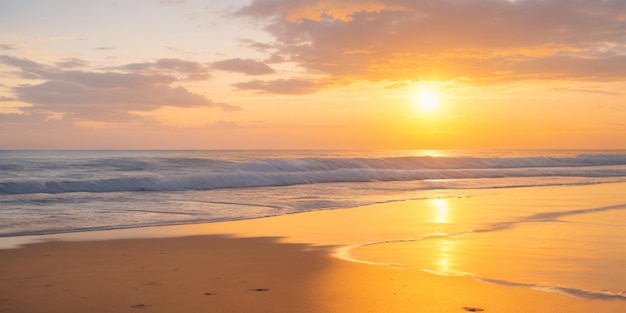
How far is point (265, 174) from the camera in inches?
1313

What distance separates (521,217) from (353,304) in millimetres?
9157

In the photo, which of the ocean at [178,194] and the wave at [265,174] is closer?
the ocean at [178,194]

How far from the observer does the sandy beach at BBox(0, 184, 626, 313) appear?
6.00 metres

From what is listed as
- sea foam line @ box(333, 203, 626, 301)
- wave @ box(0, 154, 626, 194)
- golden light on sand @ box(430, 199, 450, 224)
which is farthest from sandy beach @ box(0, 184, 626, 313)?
wave @ box(0, 154, 626, 194)

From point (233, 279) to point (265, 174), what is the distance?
26053 millimetres

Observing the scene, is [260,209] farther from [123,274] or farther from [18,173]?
[18,173]

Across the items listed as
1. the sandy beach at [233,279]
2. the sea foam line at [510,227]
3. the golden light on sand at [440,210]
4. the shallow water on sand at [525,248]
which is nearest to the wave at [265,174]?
the golden light on sand at [440,210]

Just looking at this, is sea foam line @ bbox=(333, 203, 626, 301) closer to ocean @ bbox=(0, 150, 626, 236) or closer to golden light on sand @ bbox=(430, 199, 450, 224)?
golden light on sand @ bbox=(430, 199, 450, 224)

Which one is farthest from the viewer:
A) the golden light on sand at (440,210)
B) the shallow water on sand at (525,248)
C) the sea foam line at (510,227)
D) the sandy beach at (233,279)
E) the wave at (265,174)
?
the wave at (265,174)

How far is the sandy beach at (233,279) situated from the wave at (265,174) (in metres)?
15.1

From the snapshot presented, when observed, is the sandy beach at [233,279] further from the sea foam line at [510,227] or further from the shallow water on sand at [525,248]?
the shallow water on sand at [525,248]

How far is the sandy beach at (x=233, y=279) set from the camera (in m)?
6.00

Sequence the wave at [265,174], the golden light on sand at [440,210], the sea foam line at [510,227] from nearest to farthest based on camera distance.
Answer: the sea foam line at [510,227] → the golden light on sand at [440,210] → the wave at [265,174]

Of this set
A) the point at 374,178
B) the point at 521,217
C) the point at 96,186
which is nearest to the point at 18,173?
the point at 96,186
